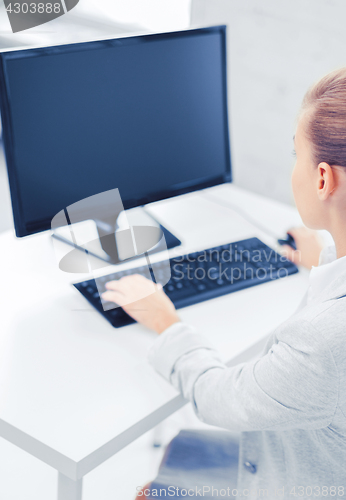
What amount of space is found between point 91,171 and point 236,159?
2.56 feet

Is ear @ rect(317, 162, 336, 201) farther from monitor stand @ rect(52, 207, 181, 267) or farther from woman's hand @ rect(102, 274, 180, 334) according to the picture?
monitor stand @ rect(52, 207, 181, 267)

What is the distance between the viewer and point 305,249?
1152 millimetres

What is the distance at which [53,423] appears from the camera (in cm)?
68

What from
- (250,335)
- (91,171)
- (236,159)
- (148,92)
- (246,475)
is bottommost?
(246,475)

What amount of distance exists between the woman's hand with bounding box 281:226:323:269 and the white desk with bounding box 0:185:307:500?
51 mm

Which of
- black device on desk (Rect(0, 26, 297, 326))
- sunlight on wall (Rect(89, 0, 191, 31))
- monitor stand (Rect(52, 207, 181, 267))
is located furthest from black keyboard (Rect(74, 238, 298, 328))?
sunlight on wall (Rect(89, 0, 191, 31))

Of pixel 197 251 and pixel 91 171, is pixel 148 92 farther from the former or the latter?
pixel 197 251

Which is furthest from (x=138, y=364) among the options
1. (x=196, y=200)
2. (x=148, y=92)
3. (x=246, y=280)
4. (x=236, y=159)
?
(x=236, y=159)

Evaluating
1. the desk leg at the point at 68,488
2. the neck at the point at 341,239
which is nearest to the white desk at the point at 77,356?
the desk leg at the point at 68,488

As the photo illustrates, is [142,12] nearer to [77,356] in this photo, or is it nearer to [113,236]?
[113,236]

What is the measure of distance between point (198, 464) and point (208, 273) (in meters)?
0.37

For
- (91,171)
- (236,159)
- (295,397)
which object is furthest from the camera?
(236,159)

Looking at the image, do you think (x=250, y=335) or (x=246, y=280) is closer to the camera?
(x=250, y=335)

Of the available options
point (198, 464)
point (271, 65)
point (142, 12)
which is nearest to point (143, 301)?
point (198, 464)
